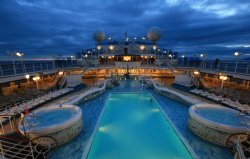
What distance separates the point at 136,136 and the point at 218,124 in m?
3.56

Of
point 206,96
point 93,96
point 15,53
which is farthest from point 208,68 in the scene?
point 15,53

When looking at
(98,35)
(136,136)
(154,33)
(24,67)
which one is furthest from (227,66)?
(98,35)

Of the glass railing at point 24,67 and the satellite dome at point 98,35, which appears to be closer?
the glass railing at point 24,67

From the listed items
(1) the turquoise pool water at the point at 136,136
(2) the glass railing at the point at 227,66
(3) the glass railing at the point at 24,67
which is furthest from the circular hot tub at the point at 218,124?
(3) the glass railing at the point at 24,67

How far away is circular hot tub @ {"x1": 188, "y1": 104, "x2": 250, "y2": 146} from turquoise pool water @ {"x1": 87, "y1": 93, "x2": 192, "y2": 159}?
3.52ft

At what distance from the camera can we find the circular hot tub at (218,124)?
17.6 ft

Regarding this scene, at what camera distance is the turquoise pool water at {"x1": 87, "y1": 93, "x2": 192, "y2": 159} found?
18.0 feet

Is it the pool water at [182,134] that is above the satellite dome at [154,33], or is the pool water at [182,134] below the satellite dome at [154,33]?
below

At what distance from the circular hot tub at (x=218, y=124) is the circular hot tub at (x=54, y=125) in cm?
525

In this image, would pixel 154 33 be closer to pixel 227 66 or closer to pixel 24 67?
pixel 227 66

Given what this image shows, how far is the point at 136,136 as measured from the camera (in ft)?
22.5

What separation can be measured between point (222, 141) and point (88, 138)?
538 cm

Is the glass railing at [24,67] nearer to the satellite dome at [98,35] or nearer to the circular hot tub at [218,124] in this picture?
the satellite dome at [98,35]

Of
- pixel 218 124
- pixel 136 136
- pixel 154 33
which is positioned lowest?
pixel 136 136
